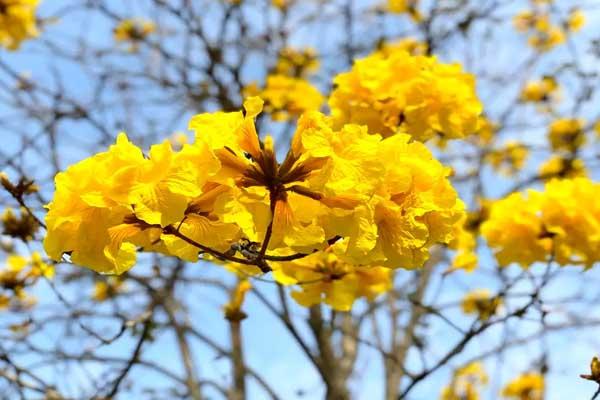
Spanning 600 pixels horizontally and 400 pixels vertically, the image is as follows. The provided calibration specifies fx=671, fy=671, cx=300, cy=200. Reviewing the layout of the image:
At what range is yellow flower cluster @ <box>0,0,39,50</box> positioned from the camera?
380 cm

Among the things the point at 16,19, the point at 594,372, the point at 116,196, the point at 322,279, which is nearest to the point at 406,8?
the point at 16,19

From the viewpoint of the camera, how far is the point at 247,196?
1.19 metres

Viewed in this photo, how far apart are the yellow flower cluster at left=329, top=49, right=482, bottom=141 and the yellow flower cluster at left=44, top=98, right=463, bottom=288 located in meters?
0.82

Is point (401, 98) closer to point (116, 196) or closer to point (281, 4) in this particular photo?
point (116, 196)

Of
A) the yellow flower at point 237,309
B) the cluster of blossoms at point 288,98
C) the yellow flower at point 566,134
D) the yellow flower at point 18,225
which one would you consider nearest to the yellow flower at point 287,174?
the yellow flower at point 237,309

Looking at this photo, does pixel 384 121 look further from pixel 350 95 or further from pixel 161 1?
pixel 161 1

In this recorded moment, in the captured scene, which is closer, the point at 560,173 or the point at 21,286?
the point at 21,286

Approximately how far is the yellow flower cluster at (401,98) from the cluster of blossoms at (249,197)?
0.81 meters

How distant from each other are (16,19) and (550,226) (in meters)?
3.08

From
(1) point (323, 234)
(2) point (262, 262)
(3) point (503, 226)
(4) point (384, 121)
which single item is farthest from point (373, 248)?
(3) point (503, 226)

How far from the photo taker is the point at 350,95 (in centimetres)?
214

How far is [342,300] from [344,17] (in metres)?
3.45

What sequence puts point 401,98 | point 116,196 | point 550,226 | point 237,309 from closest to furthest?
point 116,196, point 401,98, point 237,309, point 550,226

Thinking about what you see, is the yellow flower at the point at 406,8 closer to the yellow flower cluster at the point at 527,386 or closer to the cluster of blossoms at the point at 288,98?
the cluster of blossoms at the point at 288,98
